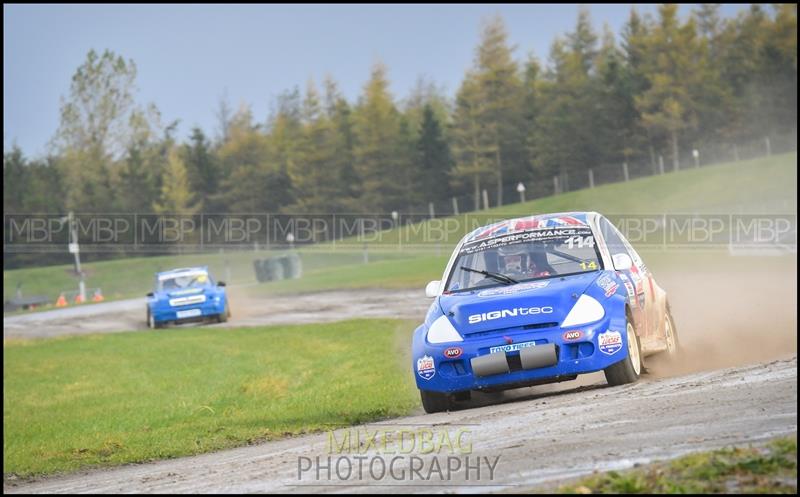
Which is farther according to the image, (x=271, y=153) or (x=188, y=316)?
(x=271, y=153)

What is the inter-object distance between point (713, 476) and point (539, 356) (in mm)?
3962

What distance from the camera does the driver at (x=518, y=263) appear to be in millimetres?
10047

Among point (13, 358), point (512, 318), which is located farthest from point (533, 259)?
point (13, 358)

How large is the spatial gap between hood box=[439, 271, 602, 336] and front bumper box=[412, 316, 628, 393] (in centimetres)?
9

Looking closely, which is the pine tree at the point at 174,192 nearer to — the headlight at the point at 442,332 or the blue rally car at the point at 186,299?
the blue rally car at the point at 186,299

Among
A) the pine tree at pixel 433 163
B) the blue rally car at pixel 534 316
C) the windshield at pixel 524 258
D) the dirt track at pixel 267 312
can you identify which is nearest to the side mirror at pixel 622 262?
the blue rally car at pixel 534 316

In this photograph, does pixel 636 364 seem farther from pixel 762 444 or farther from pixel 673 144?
pixel 673 144

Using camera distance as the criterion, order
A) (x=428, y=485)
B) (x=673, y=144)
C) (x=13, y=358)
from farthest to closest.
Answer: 1. (x=673, y=144)
2. (x=13, y=358)
3. (x=428, y=485)

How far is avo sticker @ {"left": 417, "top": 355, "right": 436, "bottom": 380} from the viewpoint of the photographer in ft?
30.2

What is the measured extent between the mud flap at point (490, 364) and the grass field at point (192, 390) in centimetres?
168

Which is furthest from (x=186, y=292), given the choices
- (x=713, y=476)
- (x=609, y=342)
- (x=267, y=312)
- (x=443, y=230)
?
(x=443, y=230)

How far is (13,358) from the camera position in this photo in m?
24.0

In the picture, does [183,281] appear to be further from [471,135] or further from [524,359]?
[471,135]

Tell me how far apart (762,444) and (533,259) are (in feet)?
15.5
